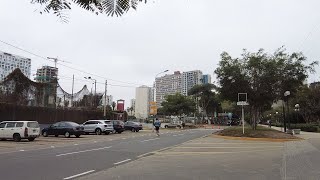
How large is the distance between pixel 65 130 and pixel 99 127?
22.7 ft

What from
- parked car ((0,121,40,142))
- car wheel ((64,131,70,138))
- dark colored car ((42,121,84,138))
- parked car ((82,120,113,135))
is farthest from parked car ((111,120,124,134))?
parked car ((0,121,40,142))

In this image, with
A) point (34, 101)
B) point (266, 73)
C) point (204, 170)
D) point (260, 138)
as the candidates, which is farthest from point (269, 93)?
point (34, 101)

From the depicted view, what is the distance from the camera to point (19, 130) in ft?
106

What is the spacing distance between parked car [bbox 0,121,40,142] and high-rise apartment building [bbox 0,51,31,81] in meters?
10.8

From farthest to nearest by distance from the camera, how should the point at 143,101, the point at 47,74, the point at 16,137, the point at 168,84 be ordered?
1. the point at 168,84
2. the point at 143,101
3. the point at 47,74
4. the point at 16,137

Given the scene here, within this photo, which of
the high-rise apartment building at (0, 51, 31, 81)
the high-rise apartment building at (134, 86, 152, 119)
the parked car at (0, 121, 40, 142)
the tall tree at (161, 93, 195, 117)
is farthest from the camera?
the high-rise apartment building at (134, 86, 152, 119)

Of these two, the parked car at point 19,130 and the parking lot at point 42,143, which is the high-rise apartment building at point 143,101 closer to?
the parking lot at point 42,143

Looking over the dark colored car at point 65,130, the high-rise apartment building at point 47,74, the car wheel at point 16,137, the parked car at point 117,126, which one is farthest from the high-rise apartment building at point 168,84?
the car wheel at point 16,137

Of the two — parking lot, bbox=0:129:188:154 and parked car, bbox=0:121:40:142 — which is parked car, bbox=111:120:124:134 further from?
parked car, bbox=0:121:40:142

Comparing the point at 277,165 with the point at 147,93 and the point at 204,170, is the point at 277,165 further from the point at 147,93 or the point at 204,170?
the point at 147,93

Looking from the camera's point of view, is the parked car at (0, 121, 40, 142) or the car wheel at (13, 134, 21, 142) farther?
the car wheel at (13, 134, 21, 142)

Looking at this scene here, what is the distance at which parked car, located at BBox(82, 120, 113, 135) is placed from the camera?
46.2 metres

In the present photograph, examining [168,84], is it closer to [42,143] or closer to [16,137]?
[16,137]

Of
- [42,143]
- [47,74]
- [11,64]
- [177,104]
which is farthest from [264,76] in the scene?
[177,104]
